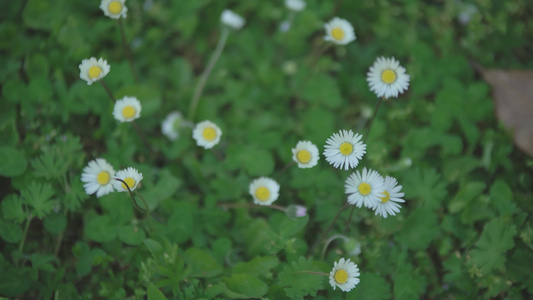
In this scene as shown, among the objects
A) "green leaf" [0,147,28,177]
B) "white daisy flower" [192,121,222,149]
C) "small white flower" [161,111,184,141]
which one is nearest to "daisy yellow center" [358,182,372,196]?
"white daisy flower" [192,121,222,149]

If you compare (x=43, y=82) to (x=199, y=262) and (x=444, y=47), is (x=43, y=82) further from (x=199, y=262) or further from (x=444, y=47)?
(x=444, y=47)

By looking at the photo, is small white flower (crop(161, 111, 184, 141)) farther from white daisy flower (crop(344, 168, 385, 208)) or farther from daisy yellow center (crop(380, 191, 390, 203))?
daisy yellow center (crop(380, 191, 390, 203))

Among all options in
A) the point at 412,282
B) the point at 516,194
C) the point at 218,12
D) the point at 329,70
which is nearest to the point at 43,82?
the point at 218,12

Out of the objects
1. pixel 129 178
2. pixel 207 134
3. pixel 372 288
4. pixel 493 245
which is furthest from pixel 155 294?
pixel 493 245

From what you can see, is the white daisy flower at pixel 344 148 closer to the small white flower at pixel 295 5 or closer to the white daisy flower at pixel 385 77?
the white daisy flower at pixel 385 77

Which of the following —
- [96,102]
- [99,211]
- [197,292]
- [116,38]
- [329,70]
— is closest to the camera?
[197,292]

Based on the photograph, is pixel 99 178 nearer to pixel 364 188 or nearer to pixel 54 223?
pixel 54 223
